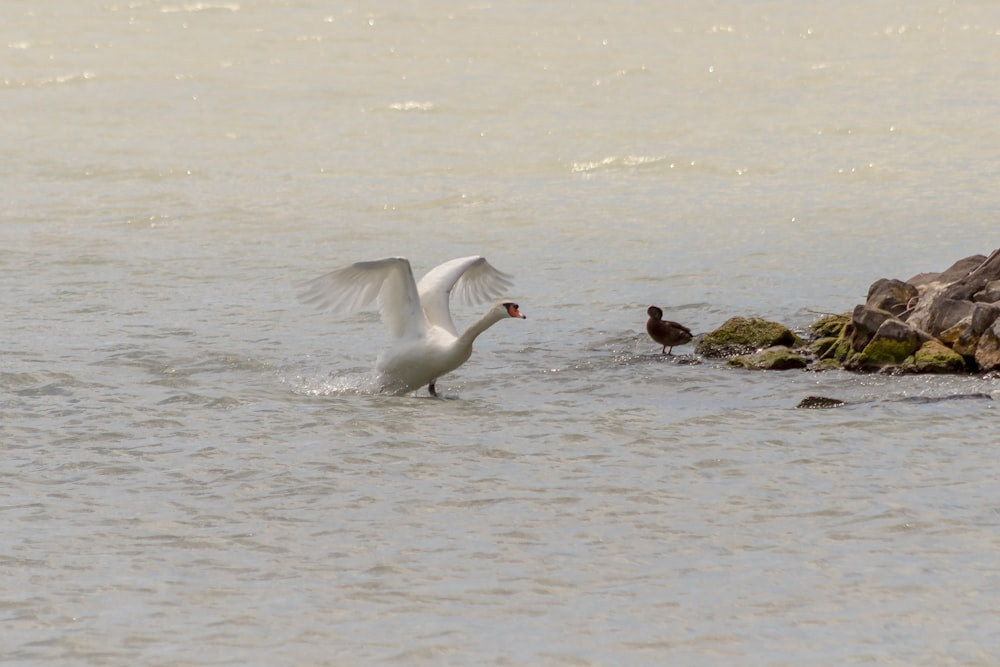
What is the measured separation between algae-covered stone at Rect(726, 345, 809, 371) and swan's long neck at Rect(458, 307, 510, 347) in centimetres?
220

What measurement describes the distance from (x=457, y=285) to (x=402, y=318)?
88.8 inches

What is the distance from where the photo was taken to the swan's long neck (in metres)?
14.0

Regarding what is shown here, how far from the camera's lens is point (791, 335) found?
15602 mm

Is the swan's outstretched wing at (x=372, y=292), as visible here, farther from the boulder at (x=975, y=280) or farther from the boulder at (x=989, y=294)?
the boulder at (x=989, y=294)

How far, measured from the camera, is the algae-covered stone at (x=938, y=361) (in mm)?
14000

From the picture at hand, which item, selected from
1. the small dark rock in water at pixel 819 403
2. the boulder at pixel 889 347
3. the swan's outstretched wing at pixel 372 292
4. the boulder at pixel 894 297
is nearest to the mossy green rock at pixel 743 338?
the boulder at pixel 894 297

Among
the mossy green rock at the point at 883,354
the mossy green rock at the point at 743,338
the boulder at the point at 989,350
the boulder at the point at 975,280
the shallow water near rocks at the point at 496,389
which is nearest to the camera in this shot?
the shallow water near rocks at the point at 496,389

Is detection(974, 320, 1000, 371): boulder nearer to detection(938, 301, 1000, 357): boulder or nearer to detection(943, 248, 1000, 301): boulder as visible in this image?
detection(938, 301, 1000, 357): boulder

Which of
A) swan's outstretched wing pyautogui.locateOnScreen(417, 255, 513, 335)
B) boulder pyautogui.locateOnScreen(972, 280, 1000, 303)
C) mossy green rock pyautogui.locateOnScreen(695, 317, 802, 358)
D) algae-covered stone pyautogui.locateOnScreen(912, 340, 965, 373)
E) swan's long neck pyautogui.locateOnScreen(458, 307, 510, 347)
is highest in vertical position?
swan's outstretched wing pyautogui.locateOnScreen(417, 255, 513, 335)

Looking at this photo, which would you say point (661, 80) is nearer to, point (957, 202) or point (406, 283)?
point (957, 202)

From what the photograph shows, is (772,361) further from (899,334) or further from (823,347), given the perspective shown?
(899,334)

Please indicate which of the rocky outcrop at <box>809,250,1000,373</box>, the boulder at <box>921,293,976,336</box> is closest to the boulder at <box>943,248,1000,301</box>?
the rocky outcrop at <box>809,250,1000,373</box>

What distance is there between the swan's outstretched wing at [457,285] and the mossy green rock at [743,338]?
2169 millimetres

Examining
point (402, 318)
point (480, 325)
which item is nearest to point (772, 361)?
point (480, 325)
